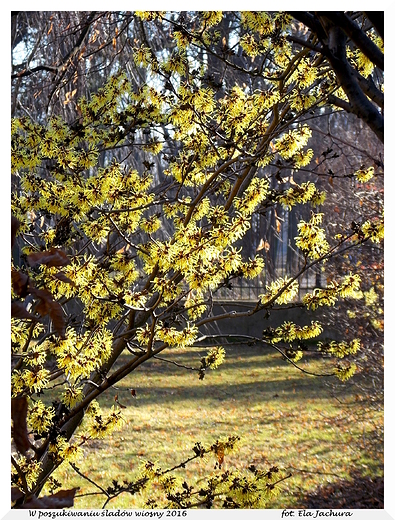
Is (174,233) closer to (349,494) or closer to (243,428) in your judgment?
(349,494)

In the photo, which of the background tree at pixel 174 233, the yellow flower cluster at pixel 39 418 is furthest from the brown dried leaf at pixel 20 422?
the yellow flower cluster at pixel 39 418

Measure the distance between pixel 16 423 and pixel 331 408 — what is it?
6.32 m

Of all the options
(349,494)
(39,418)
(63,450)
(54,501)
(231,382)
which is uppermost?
(54,501)

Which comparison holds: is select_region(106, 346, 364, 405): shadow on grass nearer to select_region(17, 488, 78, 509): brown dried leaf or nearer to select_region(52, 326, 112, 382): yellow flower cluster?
select_region(52, 326, 112, 382): yellow flower cluster

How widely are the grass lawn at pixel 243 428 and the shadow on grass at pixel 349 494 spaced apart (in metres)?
0.07

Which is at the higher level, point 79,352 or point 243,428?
point 79,352

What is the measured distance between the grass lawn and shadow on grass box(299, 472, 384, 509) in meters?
0.07

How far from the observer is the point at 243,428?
6.00 metres

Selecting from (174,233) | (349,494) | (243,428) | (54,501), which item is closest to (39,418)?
(174,233)

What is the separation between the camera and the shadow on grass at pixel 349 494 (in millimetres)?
4008

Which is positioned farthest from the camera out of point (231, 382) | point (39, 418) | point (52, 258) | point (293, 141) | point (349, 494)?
point (231, 382)

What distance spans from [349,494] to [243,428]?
1831 millimetres

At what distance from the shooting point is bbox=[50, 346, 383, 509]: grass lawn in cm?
469

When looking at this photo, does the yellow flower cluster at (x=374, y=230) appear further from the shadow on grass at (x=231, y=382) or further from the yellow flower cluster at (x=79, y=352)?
the shadow on grass at (x=231, y=382)
